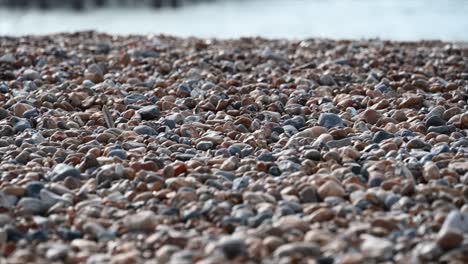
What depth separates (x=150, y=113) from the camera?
12.8 feet

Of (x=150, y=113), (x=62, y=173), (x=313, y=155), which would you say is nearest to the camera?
(x=62, y=173)

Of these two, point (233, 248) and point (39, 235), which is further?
point (39, 235)

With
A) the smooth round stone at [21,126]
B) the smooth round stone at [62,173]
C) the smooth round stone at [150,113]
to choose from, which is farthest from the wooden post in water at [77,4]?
the smooth round stone at [62,173]

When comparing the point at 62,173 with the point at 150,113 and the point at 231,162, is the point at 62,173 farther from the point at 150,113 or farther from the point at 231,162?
the point at 150,113

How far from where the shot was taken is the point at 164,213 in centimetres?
253

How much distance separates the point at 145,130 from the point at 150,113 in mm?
313

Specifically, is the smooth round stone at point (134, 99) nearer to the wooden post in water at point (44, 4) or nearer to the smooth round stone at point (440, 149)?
the smooth round stone at point (440, 149)

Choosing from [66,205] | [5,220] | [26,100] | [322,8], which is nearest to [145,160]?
[66,205]

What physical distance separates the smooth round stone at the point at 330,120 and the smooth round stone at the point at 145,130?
74 cm

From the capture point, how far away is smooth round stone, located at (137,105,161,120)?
3898 mm

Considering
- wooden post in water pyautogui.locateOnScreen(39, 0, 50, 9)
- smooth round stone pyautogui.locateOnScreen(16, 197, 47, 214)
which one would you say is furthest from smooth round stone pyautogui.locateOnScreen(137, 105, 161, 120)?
wooden post in water pyautogui.locateOnScreen(39, 0, 50, 9)

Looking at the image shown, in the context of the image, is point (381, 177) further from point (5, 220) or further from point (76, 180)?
point (5, 220)

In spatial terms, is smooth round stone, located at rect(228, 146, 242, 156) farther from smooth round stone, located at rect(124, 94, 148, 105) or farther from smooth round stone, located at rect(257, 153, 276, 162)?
smooth round stone, located at rect(124, 94, 148, 105)


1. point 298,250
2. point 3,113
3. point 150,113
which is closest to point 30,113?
point 3,113
